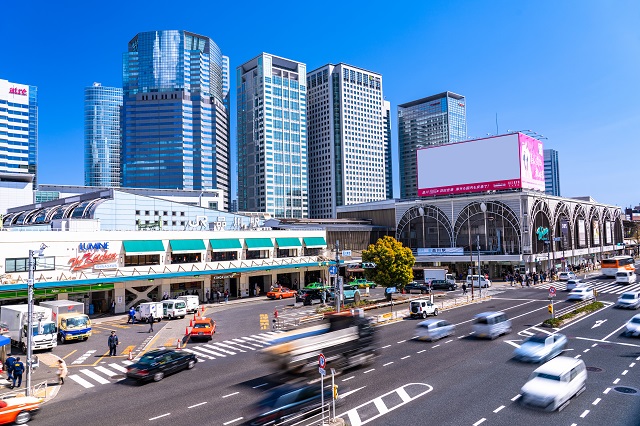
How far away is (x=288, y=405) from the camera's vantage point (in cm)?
1814

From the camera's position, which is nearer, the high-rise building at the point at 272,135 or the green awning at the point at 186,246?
the green awning at the point at 186,246

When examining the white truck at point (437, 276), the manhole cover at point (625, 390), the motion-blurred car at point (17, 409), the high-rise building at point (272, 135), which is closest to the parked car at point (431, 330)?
the manhole cover at point (625, 390)

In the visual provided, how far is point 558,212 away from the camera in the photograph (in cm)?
9312

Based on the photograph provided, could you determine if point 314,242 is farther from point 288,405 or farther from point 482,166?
point 288,405

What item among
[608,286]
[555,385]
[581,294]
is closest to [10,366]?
[555,385]

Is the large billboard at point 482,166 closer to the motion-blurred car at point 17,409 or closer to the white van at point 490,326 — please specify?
the white van at point 490,326

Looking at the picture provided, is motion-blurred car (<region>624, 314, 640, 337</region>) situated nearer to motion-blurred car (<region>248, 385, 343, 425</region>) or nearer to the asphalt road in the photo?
the asphalt road

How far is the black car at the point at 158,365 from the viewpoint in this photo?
24.6m

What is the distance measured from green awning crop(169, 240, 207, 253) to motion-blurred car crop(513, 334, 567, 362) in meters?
41.3

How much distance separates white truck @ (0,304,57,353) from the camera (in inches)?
1310

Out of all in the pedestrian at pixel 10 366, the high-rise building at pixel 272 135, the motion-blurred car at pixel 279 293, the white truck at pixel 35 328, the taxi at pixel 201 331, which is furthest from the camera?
the high-rise building at pixel 272 135

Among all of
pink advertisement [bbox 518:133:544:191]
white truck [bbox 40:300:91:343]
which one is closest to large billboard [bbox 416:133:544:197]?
pink advertisement [bbox 518:133:544:191]

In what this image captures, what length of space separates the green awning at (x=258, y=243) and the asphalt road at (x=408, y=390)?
1207 inches

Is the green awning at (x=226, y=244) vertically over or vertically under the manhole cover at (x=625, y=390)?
over
